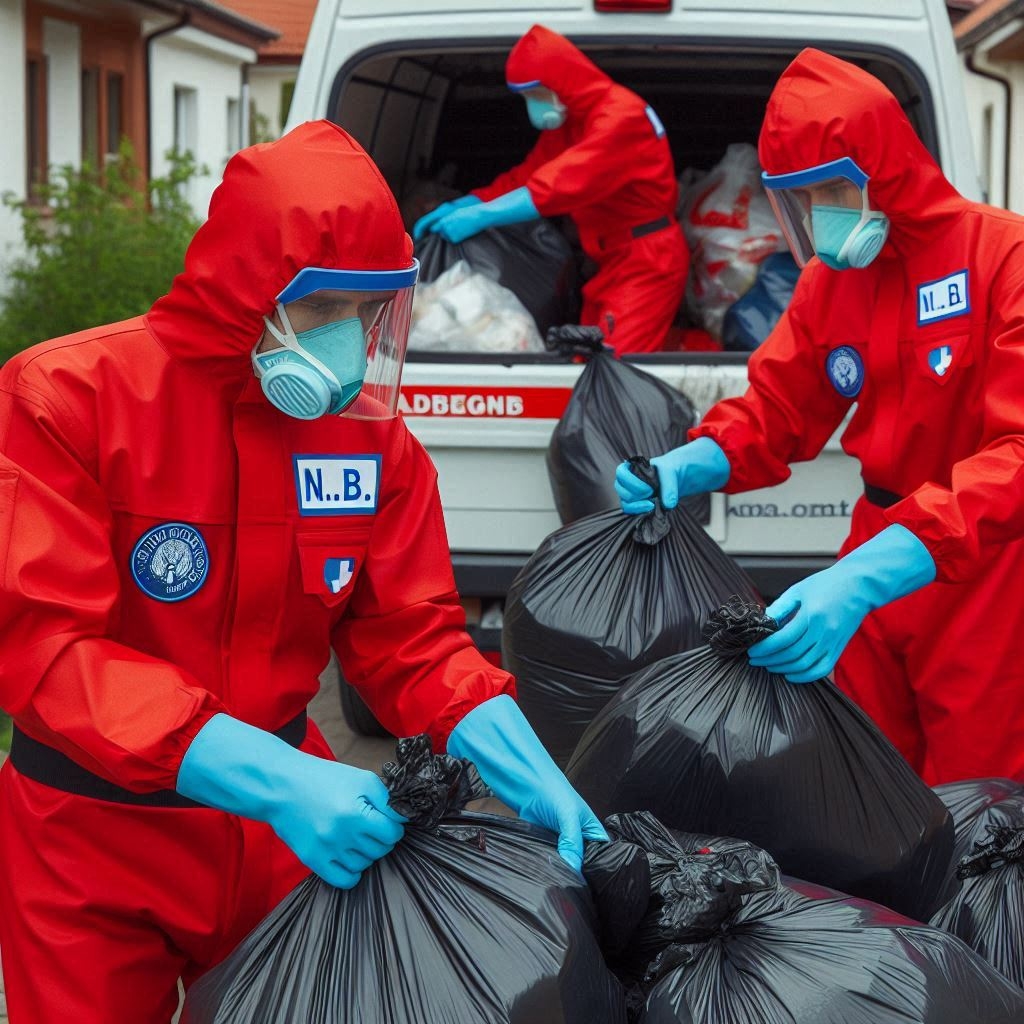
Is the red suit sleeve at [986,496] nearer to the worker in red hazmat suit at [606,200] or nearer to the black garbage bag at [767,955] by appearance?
the black garbage bag at [767,955]

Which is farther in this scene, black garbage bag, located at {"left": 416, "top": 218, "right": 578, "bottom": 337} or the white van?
black garbage bag, located at {"left": 416, "top": 218, "right": 578, "bottom": 337}

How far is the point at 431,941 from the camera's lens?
1485mm

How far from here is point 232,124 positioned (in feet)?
71.6

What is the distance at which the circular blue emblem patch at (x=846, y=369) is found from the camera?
275 cm

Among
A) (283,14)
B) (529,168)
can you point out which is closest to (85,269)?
(529,168)

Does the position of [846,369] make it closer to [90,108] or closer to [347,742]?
[347,742]

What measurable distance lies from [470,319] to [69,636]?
2.87 metres

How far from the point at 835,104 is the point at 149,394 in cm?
131

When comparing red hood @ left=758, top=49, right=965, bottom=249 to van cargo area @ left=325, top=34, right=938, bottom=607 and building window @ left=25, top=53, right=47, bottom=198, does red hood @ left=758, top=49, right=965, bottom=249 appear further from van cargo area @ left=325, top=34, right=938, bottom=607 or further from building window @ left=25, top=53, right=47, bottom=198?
building window @ left=25, top=53, right=47, bottom=198

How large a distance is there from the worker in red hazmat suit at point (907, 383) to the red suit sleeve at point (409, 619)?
0.71 metres

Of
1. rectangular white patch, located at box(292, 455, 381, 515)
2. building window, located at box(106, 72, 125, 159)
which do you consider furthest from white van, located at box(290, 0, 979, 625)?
building window, located at box(106, 72, 125, 159)

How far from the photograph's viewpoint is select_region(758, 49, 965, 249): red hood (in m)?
2.51

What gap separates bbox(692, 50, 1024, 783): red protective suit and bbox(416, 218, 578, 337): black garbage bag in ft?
7.07

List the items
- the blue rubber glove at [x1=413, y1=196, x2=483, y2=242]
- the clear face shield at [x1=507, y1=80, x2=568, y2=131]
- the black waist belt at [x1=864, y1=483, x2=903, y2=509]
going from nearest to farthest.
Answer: the black waist belt at [x1=864, y1=483, x2=903, y2=509] → the clear face shield at [x1=507, y1=80, x2=568, y2=131] → the blue rubber glove at [x1=413, y1=196, x2=483, y2=242]
